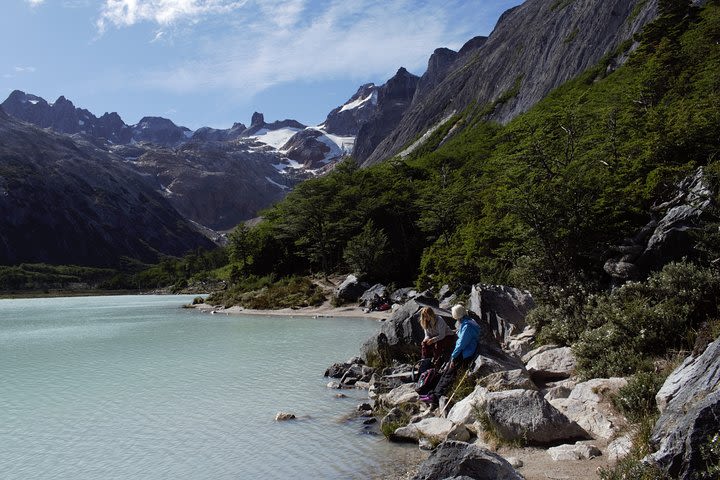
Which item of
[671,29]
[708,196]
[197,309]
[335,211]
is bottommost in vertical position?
[197,309]

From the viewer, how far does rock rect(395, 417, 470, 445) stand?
970 centimetres

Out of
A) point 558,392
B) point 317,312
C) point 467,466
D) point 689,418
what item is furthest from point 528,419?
point 317,312

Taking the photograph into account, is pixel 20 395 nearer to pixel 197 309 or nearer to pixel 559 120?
pixel 559 120

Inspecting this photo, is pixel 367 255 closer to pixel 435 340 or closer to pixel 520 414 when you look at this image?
pixel 435 340

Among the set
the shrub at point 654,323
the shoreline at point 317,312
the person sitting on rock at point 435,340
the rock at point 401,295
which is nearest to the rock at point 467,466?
the shrub at point 654,323

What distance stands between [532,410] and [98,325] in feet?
134

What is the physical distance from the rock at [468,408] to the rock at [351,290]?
122ft

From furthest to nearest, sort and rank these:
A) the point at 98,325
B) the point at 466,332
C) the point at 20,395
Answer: the point at 98,325 → the point at 20,395 → the point at 466,332

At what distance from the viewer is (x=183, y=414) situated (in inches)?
525

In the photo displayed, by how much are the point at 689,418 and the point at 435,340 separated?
310 inches

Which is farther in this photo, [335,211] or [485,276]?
[335,211]

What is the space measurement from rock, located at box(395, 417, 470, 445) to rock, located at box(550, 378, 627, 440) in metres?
2.14

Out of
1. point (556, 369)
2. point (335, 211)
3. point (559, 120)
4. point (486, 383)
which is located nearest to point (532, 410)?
point (486, 383)

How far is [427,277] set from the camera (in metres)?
43.5
